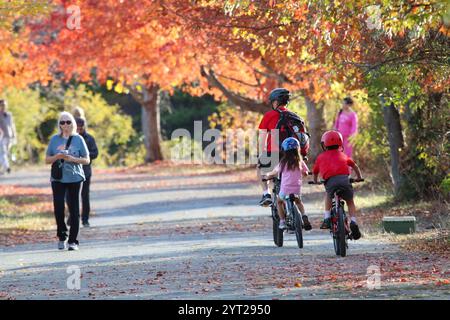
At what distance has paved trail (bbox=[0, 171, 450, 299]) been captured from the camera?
11.2 m

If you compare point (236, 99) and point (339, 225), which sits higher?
point (236, 99)

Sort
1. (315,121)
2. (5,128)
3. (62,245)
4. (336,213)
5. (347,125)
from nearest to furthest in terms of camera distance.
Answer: (336,213) → (62,245) → (347,125) → (5,128) → (315,121)

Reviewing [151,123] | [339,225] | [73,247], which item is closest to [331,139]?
[339,225]

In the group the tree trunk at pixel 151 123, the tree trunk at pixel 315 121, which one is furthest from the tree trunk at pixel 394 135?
the tree trunk at pixel 151 123

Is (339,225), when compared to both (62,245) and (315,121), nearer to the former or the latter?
(62,245)

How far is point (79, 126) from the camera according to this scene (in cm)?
2031

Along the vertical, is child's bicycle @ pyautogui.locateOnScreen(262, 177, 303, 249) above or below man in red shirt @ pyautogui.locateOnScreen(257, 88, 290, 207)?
below

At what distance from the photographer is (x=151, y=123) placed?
46.4m

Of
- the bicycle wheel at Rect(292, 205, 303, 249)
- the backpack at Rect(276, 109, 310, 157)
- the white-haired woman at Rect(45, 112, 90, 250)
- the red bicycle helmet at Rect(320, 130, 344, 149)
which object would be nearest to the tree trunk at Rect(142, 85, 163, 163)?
the white-haired woman at Rect(45, 112, 90, 250)

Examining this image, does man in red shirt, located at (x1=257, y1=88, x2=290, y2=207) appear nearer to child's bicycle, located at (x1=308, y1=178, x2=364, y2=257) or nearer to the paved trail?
the paved trail

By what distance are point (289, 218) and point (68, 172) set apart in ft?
10.9

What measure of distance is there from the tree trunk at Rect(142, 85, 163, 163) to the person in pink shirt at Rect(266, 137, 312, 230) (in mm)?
30968

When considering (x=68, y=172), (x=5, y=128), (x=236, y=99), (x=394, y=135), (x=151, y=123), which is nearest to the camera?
(x=68, y=172)

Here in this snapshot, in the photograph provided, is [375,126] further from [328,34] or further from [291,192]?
[328,34]
